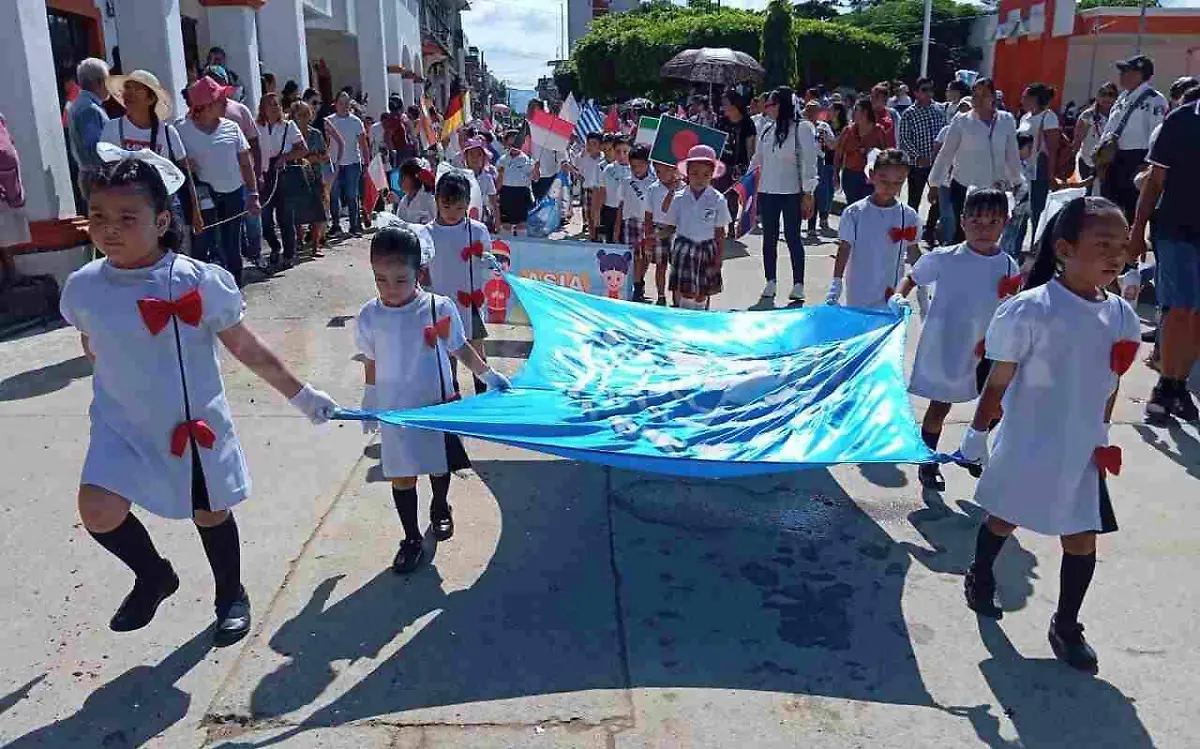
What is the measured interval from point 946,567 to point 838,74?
129ft

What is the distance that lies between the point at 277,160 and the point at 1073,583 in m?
Result: 8.86

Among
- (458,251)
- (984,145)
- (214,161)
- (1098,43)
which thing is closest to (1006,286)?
(458,251)

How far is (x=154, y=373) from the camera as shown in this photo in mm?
3023

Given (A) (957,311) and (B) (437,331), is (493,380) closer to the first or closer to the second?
(B) (437,331)

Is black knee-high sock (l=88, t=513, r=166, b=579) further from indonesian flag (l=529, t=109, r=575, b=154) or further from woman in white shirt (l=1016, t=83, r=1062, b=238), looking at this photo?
woman in white shirt (l=1016, t=83, r=1062, b=238)

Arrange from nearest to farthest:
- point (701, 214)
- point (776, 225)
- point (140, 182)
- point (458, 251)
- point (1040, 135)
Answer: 1. point (140, 182)
2. point (458, 251)
3. point (701, 214)
4. point (776, 225)
5. point (1040, 135)

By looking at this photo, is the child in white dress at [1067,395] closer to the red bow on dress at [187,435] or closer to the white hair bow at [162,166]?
the red bow on dress at [187,435]

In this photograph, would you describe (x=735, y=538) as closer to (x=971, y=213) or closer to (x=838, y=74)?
(x=971, y=213)

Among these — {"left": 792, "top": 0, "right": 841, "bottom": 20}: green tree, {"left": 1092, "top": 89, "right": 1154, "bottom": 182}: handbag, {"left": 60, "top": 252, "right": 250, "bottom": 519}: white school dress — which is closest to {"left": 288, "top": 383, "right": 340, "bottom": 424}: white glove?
{"left": 60, "top": 252, "right": 250, "bottom": 519}: white school dress

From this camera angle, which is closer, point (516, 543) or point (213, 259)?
point (516, 543)

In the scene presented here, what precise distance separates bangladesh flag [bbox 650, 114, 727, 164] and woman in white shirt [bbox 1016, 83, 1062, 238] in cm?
447

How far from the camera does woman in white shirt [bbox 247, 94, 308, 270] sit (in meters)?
9.91

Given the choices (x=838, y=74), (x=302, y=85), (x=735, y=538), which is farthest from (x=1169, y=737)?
(x=838, y=74)

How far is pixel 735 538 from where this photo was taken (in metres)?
4.21
